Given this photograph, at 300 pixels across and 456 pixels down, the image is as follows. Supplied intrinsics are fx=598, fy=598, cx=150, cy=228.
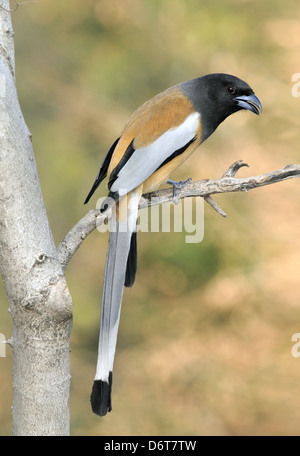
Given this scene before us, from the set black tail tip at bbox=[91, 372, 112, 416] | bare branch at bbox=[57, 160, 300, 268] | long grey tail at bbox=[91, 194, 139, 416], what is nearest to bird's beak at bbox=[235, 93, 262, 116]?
bare branch at bbox=[57, 160, 300, 268]

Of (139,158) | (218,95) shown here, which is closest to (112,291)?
(139,158)

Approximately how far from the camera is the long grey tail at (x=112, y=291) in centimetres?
134

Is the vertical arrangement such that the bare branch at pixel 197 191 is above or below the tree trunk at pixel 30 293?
above

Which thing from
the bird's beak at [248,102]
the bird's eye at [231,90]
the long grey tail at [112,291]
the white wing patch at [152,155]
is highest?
the bird's eye at [231,90]

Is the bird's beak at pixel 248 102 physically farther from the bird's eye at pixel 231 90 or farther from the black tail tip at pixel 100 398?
the black tail tip at pixel 100 398

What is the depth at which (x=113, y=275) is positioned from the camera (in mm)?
1465

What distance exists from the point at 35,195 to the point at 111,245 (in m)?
0.34

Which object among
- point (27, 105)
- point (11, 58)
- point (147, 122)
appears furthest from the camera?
point (27, 105)

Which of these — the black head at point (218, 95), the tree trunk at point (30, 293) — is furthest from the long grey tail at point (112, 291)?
the black head at point (218, 95)

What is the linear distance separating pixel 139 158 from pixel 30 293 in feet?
1.87

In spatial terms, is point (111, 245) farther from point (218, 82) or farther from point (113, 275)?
point (218, 82)

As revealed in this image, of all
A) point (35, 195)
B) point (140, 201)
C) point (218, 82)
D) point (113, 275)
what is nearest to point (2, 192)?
point (35, 195)

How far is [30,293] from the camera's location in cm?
117

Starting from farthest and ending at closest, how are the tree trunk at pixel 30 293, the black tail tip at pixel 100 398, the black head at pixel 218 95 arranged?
the black head at pixel 218 95
the black tail tip at pixel 100 398
the tree trunk at pixel 30 293
